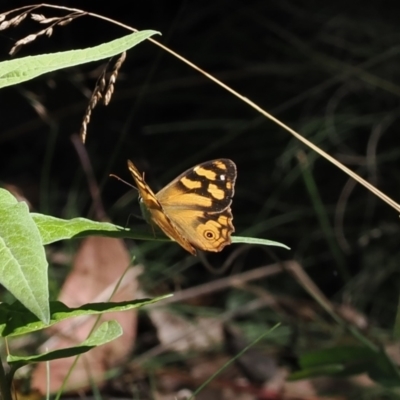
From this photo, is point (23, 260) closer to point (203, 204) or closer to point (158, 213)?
point (158, 213)

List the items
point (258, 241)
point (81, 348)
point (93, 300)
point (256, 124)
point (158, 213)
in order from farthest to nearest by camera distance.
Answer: point (256, 124)
point (93, 300)
point (158, 213)
point (258, 241)
point (81, 348)

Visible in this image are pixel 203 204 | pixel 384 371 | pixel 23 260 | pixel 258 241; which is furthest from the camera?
pixel 384 371

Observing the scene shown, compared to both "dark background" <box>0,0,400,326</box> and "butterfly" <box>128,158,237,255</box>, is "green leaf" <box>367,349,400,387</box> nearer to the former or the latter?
"butterfly" <box>128,158,237,255</box>

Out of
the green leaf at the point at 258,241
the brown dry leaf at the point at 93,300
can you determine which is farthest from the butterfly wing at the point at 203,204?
the brown dry leaf at the point at 93,300

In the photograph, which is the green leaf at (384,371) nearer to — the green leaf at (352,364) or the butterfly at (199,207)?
the green leaf at (352,364)

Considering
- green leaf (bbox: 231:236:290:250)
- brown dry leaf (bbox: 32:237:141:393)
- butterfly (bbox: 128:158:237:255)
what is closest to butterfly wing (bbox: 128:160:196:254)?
butterfly (bbox: 128:158:237:255)

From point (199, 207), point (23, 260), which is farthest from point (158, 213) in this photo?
point (23, 260)
